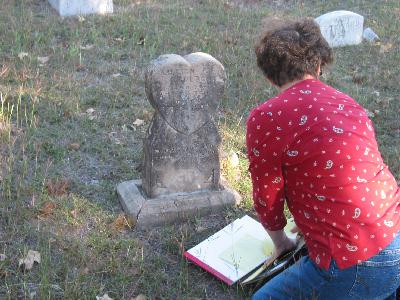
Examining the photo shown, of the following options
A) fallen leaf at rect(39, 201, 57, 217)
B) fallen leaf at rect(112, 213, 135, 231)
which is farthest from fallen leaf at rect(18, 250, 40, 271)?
fallen leaf at rect(112, 213, 135, 231)

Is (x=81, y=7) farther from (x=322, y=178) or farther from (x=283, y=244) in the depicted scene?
(x=322, y=178)

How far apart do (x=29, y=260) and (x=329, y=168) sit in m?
1.88

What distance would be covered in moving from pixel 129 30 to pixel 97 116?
100 inches

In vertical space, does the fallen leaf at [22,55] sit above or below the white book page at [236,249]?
above

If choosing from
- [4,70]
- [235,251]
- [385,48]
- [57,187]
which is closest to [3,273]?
[57,187]

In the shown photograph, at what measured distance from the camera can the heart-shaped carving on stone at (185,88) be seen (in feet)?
12.3

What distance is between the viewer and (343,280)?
262cm

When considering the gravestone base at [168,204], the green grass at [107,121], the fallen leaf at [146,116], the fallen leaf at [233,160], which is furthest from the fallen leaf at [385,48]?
the gravestone base at [168,204]

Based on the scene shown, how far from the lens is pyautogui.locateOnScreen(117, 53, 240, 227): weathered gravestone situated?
3.80 metres

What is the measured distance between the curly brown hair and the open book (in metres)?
1.03

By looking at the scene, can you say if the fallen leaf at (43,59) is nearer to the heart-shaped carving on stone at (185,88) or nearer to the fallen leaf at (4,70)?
the fallen leaf at (4,70)

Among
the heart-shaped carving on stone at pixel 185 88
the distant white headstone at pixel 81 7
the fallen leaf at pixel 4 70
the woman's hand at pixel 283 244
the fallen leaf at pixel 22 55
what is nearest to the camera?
the woman's hand at pixel 283 244

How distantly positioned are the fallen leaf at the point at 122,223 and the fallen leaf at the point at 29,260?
58 centimetres

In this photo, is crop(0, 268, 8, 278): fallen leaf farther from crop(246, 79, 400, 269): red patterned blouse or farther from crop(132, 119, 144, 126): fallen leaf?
crop(132, 119, 144, 126): fallen leaf
